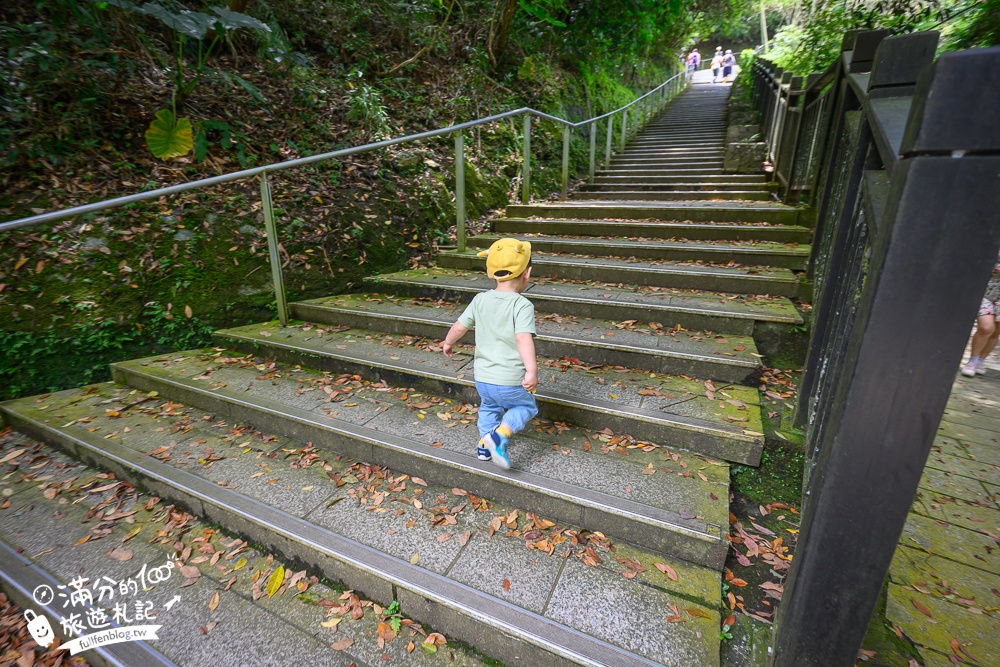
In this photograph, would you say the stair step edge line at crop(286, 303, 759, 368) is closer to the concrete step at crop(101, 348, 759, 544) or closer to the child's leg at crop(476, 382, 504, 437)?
the concrete step at crop(101, 348, 759, 544)

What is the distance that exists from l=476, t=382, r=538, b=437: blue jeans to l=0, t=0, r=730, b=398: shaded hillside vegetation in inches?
120

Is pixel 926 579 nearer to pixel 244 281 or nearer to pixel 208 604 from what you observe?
pixel 208 604

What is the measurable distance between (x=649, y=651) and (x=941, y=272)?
1491mm

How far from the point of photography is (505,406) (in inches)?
90.7

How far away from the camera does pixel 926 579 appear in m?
1.82

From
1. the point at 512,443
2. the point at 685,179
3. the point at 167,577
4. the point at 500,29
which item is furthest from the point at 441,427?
the point at 500,29

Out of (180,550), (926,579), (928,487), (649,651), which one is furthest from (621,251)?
(180,550)

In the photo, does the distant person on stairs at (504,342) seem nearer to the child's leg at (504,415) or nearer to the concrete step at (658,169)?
the child's leg at (504,415)

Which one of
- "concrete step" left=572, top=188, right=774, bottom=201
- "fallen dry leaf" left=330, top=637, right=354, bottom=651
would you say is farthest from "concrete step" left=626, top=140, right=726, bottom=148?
"fallen dry leaf" left=330, top=637, right=354, bottom=651

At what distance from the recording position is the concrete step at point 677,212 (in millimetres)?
4758

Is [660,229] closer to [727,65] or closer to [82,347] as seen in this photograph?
[82,347]

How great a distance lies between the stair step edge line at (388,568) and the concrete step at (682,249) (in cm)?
364

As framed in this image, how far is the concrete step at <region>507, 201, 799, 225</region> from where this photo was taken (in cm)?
476

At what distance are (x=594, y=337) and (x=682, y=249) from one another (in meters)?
1.78
